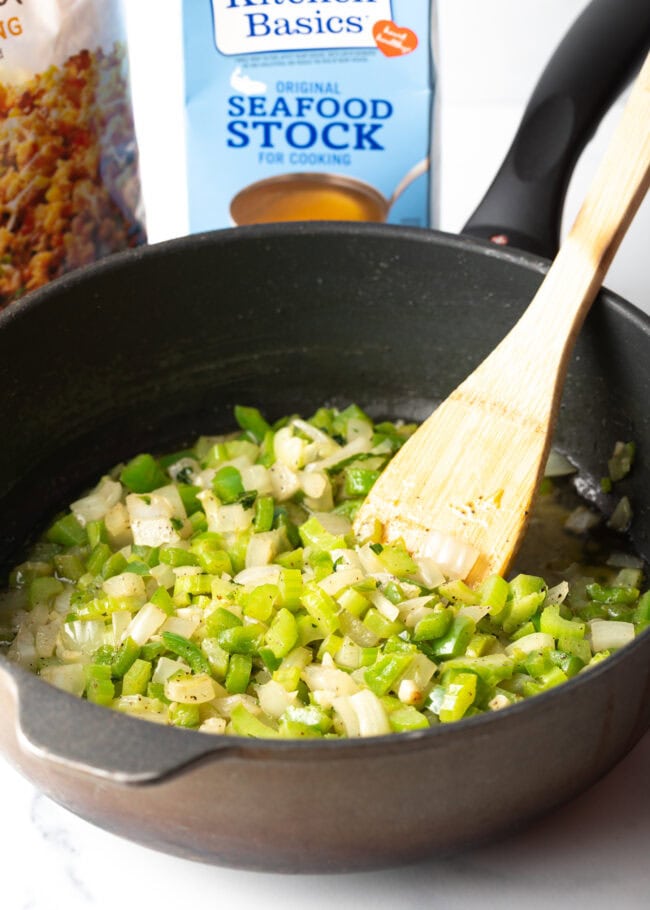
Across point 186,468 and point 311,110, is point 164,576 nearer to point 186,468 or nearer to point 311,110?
point 186,468

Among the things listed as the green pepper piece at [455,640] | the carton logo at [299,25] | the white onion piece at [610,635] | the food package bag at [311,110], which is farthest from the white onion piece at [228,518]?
the carton logo at [299,25]

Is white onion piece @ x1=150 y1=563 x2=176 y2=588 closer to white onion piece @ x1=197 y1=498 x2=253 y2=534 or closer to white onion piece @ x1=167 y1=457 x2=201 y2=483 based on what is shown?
white onion piece @ x1=197 y1=498 x2=253 y2=534

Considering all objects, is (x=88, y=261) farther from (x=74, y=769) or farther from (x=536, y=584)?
(x=74, y=769)

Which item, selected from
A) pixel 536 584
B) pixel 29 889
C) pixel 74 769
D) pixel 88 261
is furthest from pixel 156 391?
pixel 74 769

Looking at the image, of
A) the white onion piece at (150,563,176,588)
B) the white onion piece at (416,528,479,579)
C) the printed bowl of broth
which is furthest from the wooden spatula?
the printed bowl of broth

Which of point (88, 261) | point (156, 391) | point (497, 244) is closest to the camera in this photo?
point (497, 244)

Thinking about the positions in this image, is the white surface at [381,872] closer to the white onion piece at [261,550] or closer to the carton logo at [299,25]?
the white onion piece at [261,550]
